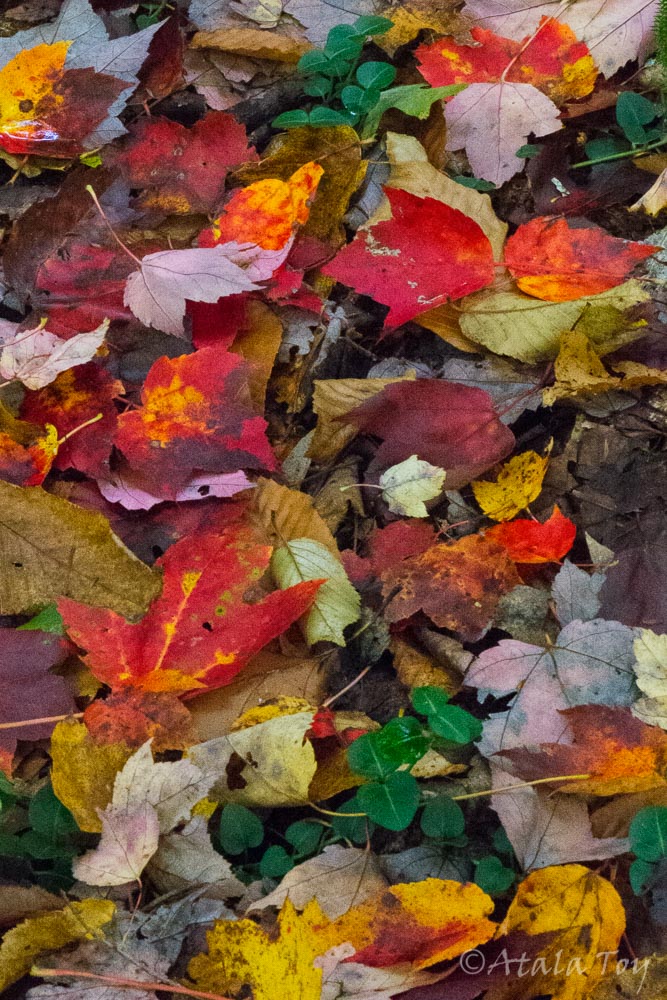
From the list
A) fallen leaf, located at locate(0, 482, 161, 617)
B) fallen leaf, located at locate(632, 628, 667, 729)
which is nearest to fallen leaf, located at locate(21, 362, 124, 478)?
fallen leaf, located at locate(0, 482, 161, 617)

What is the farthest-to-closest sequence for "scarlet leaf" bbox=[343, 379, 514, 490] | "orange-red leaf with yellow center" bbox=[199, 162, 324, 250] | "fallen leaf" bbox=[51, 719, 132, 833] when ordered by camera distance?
1. "orange-red leaf with yellow center" bbox=[199, 162, 324, 250]
2. "scarlet leaf" bbox=[343, 379, 514, 490]
3. "fallen leaf" bbox=[51, 719, 132, 833]

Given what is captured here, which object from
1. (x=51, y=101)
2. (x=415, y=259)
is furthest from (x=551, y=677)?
(x=51, y=101)

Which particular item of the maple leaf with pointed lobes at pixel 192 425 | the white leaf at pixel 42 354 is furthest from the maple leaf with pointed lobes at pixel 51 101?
the maple leaf with pointed lobes at pixel 192 425

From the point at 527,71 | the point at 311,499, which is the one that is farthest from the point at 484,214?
the point at 311,499

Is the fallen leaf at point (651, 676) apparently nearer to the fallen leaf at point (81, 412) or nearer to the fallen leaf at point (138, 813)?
the fallen leaf at point (138, 813)

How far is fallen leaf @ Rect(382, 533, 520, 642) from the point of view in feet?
4.87

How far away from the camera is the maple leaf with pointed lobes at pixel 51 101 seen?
6.37 feet

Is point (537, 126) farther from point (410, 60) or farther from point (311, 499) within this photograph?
point (311, 499)

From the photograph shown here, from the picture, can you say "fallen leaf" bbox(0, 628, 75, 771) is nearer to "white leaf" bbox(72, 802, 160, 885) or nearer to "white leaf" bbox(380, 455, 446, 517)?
"white leaf" bbox(72, 802, 160, 885)

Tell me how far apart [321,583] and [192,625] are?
0.22m

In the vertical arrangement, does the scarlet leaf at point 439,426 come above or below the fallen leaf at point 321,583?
above

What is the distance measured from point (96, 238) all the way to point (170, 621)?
33.7 inches

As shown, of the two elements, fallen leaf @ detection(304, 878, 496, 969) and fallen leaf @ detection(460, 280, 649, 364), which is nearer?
fallen leaf @ detection(304, 878, 496, 969)

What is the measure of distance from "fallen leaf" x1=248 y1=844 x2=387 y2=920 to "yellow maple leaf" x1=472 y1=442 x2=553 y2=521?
2.06ft
